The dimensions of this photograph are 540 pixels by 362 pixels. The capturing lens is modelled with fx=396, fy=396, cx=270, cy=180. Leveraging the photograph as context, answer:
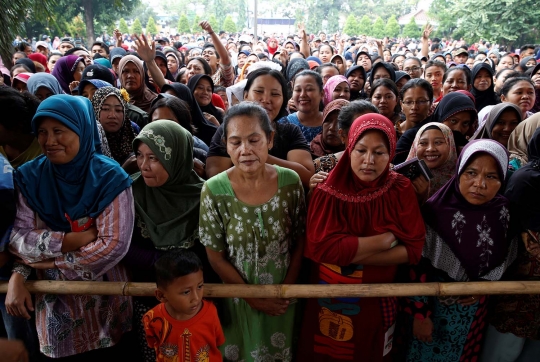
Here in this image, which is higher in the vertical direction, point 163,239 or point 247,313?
point 163,239

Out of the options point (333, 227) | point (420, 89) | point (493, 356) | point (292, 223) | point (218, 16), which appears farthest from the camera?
point (218, 16)

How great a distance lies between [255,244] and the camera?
2162 millimetres

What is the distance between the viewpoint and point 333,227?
2080mm

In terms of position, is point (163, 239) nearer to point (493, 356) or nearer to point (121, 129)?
point (121, 129)

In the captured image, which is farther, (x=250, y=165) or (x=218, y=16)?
(x=218, y=16)

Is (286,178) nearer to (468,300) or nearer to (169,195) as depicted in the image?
(169,195)

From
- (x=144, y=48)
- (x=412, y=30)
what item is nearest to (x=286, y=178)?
(x=144, y=48)

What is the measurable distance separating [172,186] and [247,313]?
0.86 m

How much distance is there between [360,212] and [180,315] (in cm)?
108

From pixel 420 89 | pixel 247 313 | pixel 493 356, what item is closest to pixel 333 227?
pixel 247 313

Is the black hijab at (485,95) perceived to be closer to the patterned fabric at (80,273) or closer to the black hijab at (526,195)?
the black hijab at (526,195)

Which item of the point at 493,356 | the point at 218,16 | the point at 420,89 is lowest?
the point at 493,356

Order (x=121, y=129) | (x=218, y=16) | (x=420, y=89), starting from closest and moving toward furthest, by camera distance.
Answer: (x=121, y=129), (x=420, y=89), (x=218, y=16)

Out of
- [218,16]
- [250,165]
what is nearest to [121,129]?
[250,165]
